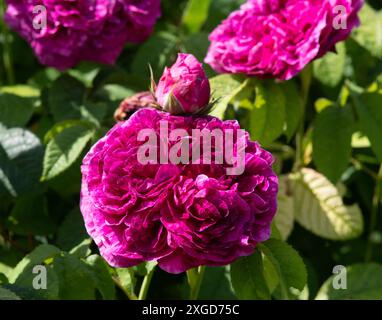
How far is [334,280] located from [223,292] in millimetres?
210

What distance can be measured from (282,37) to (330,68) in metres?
0.36

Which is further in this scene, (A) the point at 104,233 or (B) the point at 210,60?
(B) the point at 210,60

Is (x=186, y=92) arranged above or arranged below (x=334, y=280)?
above

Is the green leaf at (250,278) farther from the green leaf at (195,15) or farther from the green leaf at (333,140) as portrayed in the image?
the green leaf at (195,15)

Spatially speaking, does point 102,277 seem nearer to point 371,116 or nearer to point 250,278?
point 250,278

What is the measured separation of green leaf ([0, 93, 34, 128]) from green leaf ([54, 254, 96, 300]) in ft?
1.45

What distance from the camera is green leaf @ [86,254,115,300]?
1.34m

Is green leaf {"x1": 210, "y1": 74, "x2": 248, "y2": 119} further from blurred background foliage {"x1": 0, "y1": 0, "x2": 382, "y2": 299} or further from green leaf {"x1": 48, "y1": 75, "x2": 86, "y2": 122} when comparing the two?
green leaf {"x1": 48, "y1": 75, "x2": 86, "y2": 122}

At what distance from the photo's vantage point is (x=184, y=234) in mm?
1120

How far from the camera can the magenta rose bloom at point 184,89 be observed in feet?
3.85

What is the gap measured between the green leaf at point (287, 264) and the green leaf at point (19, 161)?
1.69 feet

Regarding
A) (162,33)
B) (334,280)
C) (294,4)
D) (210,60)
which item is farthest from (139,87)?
(334,280)
